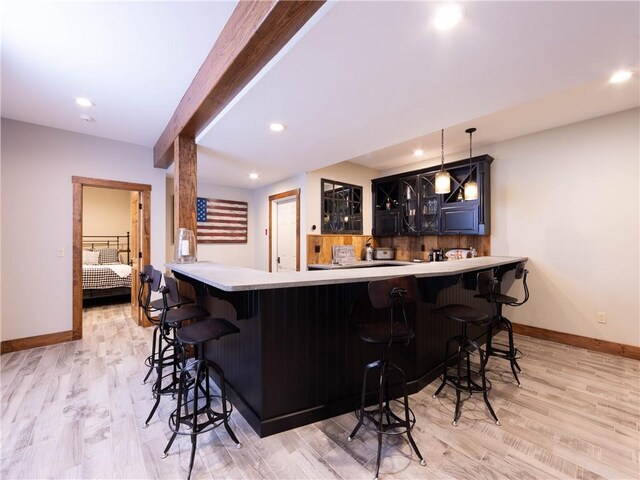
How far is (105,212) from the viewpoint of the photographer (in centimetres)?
707

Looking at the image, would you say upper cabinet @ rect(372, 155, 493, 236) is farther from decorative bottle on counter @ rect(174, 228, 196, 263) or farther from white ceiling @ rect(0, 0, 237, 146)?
white ceiling @ rect(0, 0, 237, 146)

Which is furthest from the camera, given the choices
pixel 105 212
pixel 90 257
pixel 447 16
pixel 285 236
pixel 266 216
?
pixel 105 212

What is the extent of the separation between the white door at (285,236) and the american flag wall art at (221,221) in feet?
3.09

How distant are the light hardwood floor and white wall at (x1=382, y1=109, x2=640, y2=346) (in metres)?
0.97

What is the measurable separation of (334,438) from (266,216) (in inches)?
180

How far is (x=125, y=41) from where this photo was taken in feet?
6.57

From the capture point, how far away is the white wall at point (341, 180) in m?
4.76

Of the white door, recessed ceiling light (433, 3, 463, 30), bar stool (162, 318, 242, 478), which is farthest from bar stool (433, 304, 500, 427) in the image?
the white door

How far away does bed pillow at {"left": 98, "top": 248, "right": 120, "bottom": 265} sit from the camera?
6480mm

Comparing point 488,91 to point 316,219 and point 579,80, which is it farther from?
point 316,219

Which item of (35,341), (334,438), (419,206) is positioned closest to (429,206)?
(419,206)

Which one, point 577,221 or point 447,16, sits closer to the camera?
point 447,16

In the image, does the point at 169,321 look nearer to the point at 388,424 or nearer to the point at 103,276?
the point at 388,424

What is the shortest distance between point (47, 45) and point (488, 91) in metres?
3.27
